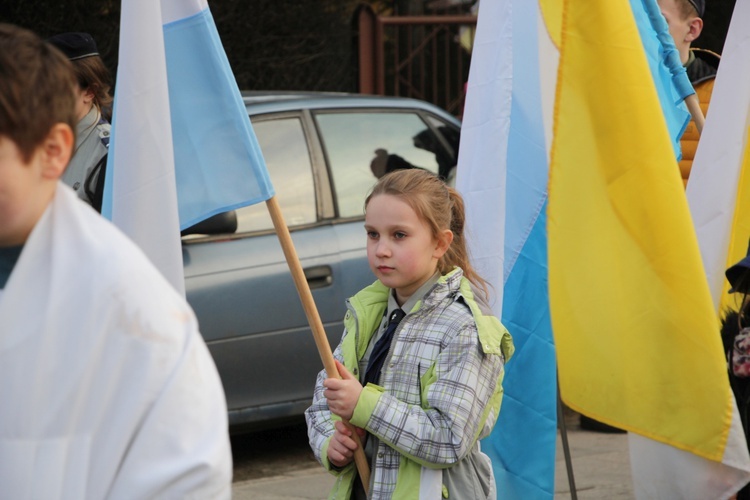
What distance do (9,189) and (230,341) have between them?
149 inches

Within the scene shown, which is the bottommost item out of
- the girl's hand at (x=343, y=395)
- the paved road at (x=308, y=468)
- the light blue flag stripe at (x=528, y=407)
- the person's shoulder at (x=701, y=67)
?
the paved road at (x=308, y=468)

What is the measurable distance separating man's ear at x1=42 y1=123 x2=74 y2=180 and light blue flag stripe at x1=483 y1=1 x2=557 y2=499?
242cm

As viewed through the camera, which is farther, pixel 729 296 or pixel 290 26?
pixel 290 26

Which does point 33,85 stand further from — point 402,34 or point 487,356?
point 402,34

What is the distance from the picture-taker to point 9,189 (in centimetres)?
161

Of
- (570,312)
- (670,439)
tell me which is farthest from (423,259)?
(670,439)

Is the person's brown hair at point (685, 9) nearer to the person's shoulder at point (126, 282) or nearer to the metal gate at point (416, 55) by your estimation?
the person's shoulder at point (126, 282)

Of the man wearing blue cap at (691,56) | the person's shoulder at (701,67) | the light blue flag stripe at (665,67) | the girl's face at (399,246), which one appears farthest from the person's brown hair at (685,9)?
the girl's face at (399,246)

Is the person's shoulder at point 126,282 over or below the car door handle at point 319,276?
over

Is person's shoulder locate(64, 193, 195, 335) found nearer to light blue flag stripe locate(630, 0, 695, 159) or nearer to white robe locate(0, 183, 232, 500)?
white robe locate(0, 183, 232, 500)

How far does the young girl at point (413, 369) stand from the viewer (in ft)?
9.46

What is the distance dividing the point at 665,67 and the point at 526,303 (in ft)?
3.17

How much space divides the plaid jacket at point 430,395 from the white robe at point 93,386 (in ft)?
4.19

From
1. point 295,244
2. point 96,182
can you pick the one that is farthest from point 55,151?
point 295,244
